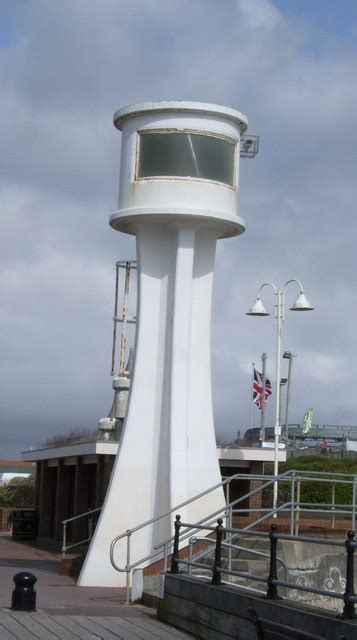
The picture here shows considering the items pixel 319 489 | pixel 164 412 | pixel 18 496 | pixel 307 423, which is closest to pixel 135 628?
pixel 164 412

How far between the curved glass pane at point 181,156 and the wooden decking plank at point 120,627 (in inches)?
391

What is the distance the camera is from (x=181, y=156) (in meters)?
23.5

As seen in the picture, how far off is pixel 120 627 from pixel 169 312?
8.70 meters

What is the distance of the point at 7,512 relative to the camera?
49094 millimetres

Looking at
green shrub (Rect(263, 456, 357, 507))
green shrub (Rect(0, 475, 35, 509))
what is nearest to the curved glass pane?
green shrub (Rect(263, 456, 357, 507))

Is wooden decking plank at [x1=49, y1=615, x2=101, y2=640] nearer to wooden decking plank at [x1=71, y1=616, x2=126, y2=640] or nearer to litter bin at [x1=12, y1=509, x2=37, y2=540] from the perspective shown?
wooden decking plank at [x1=71, y1=616, x2=126, y2=640]

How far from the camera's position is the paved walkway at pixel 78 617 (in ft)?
49.5

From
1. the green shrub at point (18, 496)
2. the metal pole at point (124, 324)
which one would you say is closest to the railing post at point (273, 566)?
the metal pole at point (124, 324)

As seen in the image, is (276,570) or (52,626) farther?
(52,626)

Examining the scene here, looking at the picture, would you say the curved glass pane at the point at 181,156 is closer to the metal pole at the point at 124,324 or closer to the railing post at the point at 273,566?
the metal pole at the point at 124,324

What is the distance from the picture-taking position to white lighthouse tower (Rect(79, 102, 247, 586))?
22.8 m

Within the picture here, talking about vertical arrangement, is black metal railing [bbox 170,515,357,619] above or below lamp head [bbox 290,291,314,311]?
below

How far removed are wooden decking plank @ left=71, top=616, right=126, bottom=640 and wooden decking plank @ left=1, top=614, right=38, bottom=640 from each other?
35.5 inches

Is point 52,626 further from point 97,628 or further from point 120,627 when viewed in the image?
point 120,627
